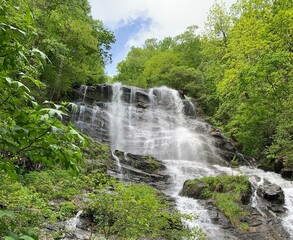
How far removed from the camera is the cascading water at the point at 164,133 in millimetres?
16109

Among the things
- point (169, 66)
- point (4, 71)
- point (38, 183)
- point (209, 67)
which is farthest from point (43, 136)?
point (169, 66)

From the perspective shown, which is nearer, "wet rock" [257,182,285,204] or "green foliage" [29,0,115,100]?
"wet rock" [257,182,285,204]

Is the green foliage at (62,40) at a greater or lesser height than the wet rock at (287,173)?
greater

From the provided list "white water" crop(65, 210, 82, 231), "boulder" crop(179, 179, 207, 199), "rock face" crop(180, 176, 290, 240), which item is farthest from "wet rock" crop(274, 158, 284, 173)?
"white water" crop(65, 210, 82, 231)

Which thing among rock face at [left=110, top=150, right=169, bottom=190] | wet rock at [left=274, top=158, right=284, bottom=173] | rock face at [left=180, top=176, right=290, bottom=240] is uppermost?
wet rock at [left=274, top=158, right=284, bottom=173]

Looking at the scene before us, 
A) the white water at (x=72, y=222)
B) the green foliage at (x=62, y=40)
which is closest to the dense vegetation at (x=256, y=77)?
the green foliage at (x=62, y=40)

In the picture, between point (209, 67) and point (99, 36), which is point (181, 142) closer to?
point (209, 67)

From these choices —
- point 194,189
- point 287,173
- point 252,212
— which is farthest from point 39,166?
point 287,173

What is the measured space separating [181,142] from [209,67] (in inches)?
385

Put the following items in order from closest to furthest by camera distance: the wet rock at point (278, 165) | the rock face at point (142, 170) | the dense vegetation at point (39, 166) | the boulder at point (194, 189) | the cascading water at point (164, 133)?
the dense vegetation at point (39, 166) → the boulder at point (194, 189) → the rock face at point (142, 170) → the cascading water at point (164, 133) → the wet rock at point (278, 165)

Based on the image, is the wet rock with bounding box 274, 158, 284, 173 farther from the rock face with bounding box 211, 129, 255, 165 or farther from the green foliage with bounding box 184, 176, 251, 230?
the green foliage with bounding box 184, 176, 251, 230

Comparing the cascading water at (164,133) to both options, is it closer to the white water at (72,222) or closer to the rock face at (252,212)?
the rock face at (252,212)

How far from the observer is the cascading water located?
634 inches

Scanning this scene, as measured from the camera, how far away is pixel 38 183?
8703 millimetres
